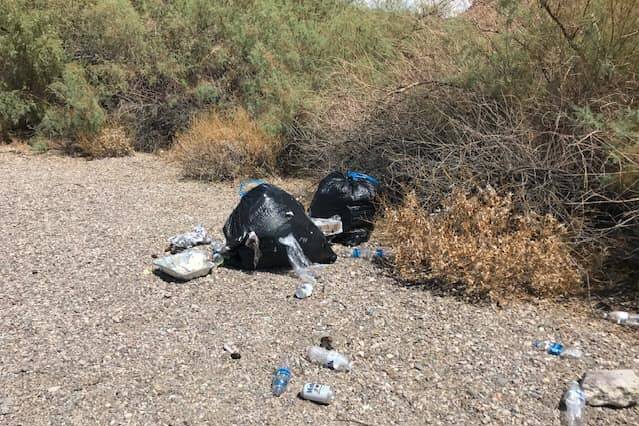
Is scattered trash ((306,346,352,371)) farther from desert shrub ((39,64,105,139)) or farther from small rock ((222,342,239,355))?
desert shrub ((39,64,105,139))

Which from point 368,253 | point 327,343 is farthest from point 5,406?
point 368,253

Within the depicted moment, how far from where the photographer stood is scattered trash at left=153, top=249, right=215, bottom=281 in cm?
383

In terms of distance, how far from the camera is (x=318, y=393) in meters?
2.68

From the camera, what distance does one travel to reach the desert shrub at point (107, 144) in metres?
8.39

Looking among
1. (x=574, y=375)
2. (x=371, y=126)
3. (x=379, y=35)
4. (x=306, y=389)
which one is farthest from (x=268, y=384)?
(x=379, y=35)

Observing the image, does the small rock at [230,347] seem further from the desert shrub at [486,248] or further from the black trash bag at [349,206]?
the black trash bag at [349,206]

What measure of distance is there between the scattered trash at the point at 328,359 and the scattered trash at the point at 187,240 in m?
1.74

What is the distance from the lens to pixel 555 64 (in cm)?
445

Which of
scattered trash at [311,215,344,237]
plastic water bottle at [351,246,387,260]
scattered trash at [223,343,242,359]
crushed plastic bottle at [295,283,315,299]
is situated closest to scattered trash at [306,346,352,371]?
scattered trash at [223,343,242,359]

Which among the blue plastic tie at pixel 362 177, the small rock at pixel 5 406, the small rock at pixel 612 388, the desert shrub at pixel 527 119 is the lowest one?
the small rock at pixel 612 388

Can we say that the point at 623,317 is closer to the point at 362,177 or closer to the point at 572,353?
the point at 572,353

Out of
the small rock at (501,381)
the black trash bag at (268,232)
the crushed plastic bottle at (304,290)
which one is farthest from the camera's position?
the black trash bag at (268,232)

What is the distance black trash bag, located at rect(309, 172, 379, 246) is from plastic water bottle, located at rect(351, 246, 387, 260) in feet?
0.82

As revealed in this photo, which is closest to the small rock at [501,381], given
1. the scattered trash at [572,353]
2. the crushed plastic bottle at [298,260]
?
the scattered trash at [572,353]
